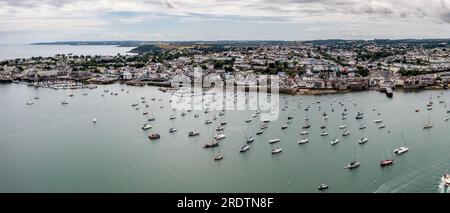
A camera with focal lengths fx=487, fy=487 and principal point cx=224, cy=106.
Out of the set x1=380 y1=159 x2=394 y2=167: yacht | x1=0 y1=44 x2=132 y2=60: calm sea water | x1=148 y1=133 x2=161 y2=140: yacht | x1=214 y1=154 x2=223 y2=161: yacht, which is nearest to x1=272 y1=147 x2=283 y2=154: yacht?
x1=214 y1=154 x2=223 y2=161: yacht

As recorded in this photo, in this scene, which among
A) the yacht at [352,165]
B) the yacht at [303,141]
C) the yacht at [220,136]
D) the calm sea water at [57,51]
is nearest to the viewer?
the yacht at [352,165]

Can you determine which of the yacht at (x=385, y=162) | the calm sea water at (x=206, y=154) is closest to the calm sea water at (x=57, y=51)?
the calm sea water at (x=206, y=154)

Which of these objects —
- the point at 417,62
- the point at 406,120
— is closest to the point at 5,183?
the point at 406,120

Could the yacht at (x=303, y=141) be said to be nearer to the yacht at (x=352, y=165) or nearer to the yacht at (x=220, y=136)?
the yacht at (x=220, y=136)

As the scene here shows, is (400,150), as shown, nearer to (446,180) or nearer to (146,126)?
(446,180)

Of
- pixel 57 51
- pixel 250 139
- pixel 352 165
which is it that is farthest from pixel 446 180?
pixel 57 51

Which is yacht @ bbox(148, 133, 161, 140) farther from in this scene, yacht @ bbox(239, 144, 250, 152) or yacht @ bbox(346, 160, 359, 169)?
yacht @ bbox(346, 160, 359, 169)

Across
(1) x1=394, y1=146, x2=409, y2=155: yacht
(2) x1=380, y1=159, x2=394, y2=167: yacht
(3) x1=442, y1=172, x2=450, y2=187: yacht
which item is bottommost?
(2) x1=380, y1=159, x2=394, y2=167: yacht


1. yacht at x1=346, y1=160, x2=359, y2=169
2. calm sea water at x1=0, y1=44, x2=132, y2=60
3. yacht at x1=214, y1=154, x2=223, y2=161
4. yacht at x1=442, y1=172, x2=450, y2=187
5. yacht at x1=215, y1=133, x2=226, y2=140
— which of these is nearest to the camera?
yacht at x1=442, y1=172, x2=450, y2=187
